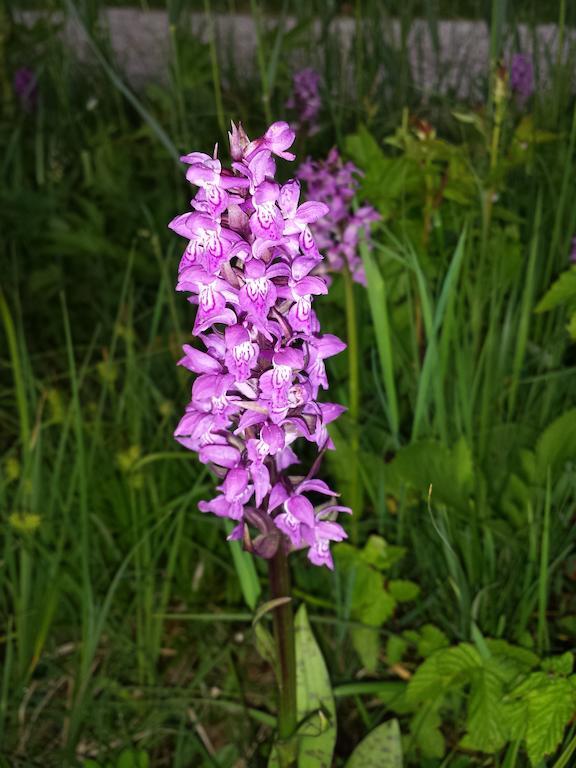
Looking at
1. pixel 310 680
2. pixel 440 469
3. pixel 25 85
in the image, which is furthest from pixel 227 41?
pixel 310 680

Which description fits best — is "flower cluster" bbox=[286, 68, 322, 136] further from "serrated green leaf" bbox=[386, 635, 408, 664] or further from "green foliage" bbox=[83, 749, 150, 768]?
"green foliage" bbox=[83, 749, 150, 768]

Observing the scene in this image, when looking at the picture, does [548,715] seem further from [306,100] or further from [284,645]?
[306,100]

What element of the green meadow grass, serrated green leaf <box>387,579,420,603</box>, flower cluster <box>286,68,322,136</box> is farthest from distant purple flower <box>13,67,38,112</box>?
serrated green leaf <box>387,579,420,603</box>

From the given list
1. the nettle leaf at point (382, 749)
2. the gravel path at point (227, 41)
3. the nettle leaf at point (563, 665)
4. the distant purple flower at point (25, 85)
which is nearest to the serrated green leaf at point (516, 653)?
the nettle leaf at point (563, 665)

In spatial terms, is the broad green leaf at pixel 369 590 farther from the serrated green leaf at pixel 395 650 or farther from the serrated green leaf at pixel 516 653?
the serrated green leaf at pixel 516 653

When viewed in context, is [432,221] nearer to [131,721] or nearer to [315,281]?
[315,281]
